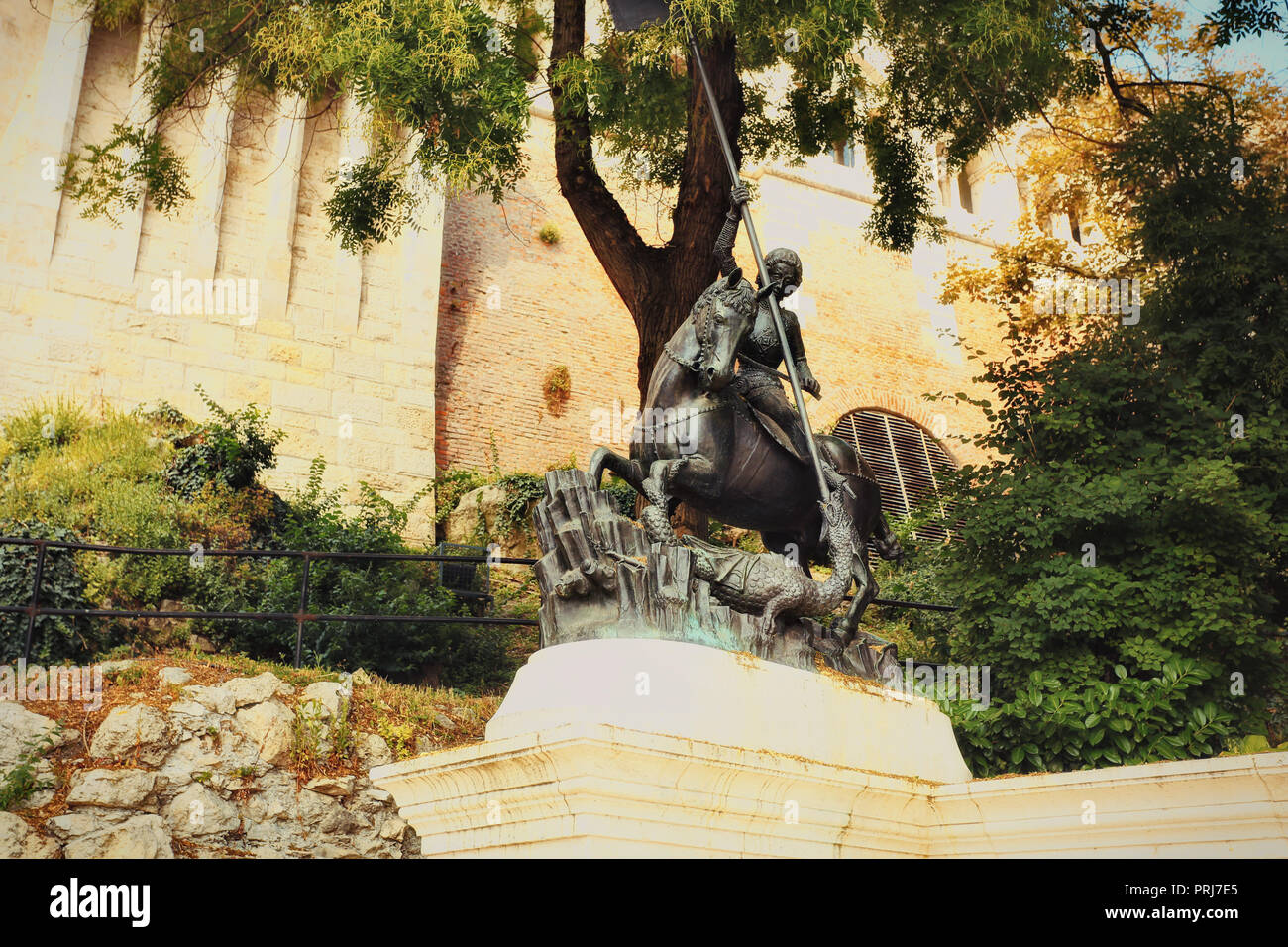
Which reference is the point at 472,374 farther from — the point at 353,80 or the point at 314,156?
the point at 353,80

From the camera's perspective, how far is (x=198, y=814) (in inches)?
291

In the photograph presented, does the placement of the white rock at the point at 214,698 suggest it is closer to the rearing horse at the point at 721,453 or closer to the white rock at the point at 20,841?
the white rock at the point at 20,841

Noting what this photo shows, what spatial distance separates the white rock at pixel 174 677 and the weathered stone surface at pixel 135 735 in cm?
51

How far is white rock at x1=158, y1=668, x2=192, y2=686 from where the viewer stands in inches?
327

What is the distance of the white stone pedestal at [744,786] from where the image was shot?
3850 millimetres

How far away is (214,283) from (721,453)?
11.5 meters

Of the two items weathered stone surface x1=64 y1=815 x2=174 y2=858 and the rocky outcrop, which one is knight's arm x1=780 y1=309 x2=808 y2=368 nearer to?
the rocky outcrop

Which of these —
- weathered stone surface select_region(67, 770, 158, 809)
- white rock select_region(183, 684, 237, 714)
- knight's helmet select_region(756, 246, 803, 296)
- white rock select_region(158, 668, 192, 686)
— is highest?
knight's helmet select_region(756, 246, 803, 296)

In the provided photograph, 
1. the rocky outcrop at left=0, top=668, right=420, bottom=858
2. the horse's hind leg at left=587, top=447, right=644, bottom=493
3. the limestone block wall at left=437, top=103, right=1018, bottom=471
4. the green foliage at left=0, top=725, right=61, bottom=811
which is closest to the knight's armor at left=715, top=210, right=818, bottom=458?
the horse's hind leg at left=587, top=447, right=644, bottom=493

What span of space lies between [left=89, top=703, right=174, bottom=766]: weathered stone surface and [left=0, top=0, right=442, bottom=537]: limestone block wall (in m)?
6.61

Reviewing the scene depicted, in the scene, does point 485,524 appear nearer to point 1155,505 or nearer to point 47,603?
point 47,603

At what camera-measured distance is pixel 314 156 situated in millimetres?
16078

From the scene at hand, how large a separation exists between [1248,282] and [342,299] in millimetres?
10438

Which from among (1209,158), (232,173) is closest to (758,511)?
(1209,158)
